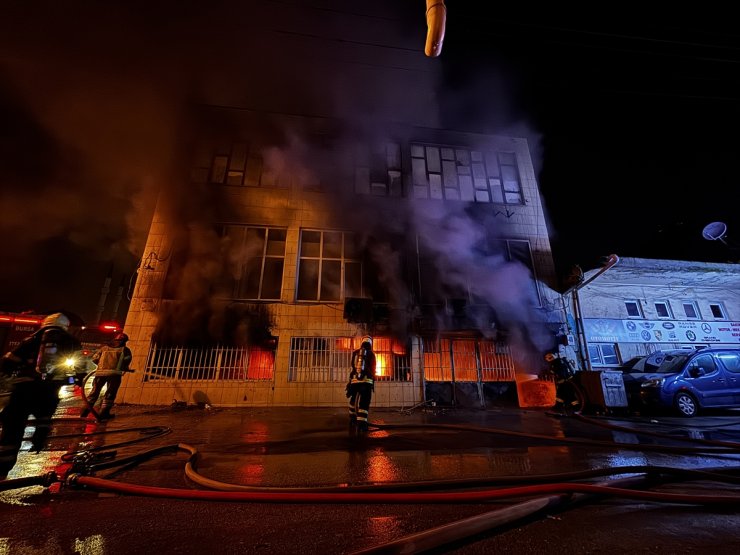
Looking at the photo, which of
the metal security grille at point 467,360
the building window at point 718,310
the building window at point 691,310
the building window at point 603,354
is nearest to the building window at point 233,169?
the metal security grille at point 467,360

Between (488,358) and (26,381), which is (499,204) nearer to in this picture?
(488,358)

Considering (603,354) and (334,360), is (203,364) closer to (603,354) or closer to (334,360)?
(334,360)

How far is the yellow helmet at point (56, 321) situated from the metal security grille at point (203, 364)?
5621 millimetres

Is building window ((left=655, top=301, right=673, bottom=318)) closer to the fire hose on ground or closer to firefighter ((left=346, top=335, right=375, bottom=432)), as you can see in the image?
the fire hose on ground

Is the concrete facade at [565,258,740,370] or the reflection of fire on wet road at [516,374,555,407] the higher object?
the concrete facade at [565,258,740,370]

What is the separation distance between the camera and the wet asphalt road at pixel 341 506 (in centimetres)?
157

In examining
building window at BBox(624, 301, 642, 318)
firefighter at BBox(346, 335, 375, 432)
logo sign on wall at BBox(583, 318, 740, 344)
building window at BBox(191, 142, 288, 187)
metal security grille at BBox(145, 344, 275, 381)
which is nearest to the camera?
firefighter at BBox(346, 335, 375, 432)

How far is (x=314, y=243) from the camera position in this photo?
35.5 feet

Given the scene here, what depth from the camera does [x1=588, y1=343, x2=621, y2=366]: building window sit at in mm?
10930

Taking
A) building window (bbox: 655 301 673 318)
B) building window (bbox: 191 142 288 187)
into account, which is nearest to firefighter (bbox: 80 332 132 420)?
building window (bbox: 191 142 288 187)

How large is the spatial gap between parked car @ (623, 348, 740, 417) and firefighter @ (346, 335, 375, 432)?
7393mm

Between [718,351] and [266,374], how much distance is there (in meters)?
12.8

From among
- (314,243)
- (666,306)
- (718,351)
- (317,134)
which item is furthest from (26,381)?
(666,306)

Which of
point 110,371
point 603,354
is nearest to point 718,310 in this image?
point 603,354
